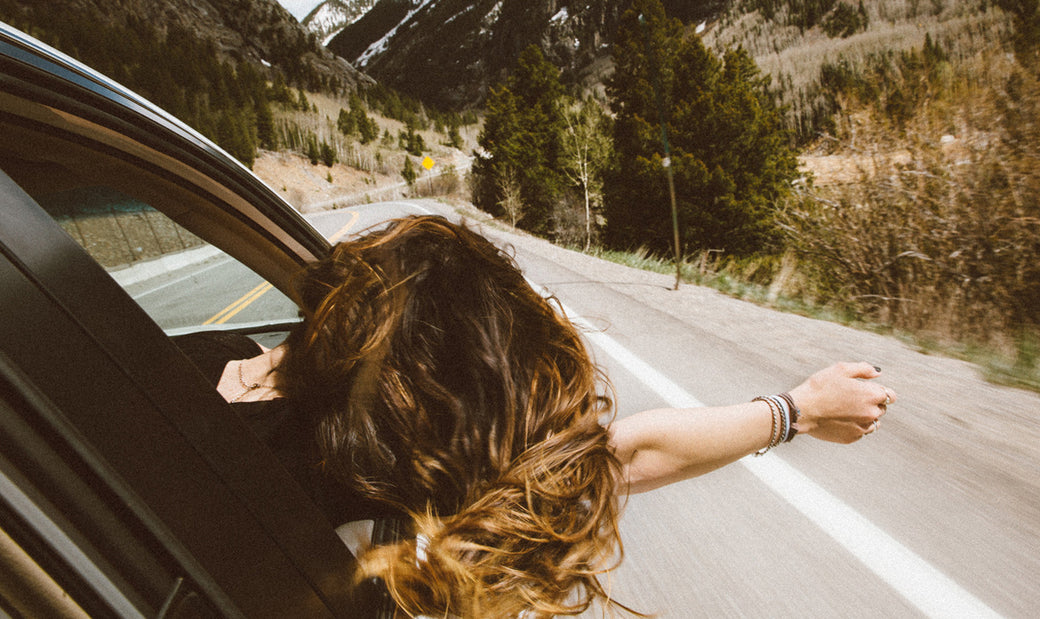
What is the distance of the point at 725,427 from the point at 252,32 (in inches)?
6089

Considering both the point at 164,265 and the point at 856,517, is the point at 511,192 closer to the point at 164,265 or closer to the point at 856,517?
the point at 856,517

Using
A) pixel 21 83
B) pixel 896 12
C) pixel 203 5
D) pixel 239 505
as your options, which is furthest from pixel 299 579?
pixel 203 5

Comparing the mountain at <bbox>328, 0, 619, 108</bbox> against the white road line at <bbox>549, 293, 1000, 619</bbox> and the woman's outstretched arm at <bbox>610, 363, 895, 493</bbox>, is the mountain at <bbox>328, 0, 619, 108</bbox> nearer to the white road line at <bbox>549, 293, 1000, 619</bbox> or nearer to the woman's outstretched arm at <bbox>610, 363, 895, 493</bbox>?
the white road line at <bbox>549, 293, 1000, 619</bbox>

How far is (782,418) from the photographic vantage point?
1.37 metres

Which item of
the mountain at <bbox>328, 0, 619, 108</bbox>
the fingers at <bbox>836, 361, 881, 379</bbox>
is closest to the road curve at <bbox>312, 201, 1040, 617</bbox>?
the fingers at <bbox>836, 361, 881, 379</bbox>

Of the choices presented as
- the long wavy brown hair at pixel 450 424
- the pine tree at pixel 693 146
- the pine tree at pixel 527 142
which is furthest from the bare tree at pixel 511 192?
the long wavy brown hair at pixel 450 424

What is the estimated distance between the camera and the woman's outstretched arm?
1216 mm

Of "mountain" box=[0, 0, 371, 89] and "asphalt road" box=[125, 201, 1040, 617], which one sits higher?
"mountain" box=[0, 0, 371, 89]

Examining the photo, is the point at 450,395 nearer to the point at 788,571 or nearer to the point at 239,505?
the point at 239,505

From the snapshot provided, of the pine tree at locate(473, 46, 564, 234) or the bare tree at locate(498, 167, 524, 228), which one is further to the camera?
the pine tree at locate(473, 46, 564, 234)

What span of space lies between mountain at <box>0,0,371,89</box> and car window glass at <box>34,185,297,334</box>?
105490mm

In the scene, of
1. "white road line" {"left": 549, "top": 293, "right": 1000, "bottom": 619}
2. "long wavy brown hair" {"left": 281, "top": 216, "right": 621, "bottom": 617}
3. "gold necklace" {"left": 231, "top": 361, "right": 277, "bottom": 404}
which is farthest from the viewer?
"white road line" {"left": 549, "top": 293, "right": 1000, "bottom": 619}

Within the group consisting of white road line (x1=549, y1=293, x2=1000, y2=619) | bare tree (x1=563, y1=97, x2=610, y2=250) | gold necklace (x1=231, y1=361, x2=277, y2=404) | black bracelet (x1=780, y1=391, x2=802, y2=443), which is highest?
bare tree (x1=563, y1=97, x2=610, y2=250)

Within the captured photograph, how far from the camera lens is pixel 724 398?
3023 mm
